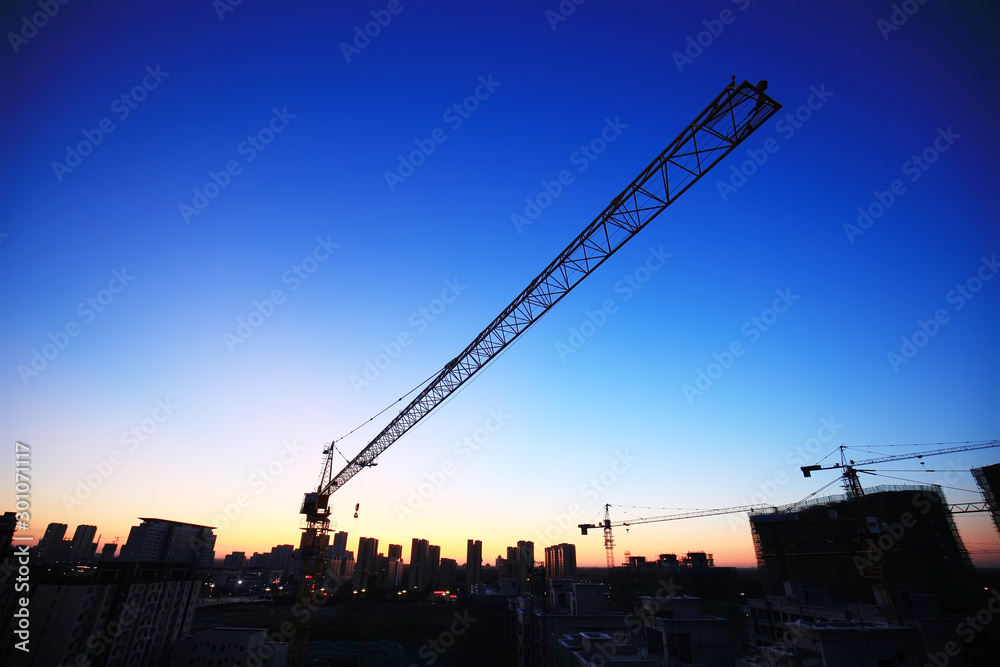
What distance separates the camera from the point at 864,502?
4244 centimetres

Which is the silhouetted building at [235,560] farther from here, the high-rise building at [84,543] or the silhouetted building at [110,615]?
the silhouetted building at [110,615]

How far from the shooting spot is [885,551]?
38406mm

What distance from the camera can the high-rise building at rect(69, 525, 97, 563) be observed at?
7250 cm

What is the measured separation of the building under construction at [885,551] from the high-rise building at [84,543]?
10835 cm

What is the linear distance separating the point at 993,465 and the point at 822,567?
61.3 feet

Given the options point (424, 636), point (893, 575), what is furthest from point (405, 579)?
point (893, 575)

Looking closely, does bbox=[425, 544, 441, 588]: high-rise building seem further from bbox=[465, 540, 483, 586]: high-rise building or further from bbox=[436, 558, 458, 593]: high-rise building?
bbox=[465, 540, 483, 586]: high-rise building

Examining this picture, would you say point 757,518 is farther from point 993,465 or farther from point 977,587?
point 993,465

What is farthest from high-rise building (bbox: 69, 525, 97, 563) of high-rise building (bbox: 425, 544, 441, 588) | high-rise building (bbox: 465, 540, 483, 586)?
high-rise building (bbox: 465, 540, 483, 586)

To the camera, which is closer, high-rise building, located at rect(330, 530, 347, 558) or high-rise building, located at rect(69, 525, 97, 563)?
high-rise building, located at rect(69, 525, 97, 563)

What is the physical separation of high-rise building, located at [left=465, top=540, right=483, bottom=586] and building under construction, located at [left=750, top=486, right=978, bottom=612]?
60.3 m

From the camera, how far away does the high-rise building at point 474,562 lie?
89.7 m

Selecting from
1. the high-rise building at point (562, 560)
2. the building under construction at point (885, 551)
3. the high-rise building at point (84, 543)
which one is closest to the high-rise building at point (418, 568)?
the high-rise building at point (562, 560)

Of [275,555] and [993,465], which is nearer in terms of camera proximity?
[993,465]
